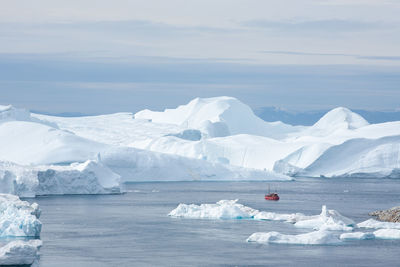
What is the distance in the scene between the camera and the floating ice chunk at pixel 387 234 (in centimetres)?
3161

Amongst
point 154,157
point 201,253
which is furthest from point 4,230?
point 154,157

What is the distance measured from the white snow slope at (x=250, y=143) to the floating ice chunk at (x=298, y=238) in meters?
37.6

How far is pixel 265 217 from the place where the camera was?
3816 centimetres

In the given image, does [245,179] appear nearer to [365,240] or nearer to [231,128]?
[231,128]

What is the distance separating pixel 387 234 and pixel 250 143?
57.2 meters

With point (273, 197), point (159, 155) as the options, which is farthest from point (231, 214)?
point (159, 155)

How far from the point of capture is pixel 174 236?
1259 inches

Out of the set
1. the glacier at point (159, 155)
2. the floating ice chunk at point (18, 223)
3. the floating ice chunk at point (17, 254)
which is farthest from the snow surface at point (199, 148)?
the floating ice chunk at point (17, 254)

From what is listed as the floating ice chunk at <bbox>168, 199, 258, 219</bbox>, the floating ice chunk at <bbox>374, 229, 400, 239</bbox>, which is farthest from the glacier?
the floating ice chunk at <bbox>374, 229, 400, 239</bbox>

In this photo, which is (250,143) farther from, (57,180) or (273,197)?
(57,180)

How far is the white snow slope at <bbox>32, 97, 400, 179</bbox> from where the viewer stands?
260 feet

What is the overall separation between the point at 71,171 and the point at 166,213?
1396 cm

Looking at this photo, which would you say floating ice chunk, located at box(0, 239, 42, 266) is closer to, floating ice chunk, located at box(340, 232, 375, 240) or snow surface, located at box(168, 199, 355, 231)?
floating ice chunk, located at box(340, 232, 375, 240)

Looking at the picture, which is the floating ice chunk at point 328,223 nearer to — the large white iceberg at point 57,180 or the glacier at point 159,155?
the large white iceberg at point 57,180
